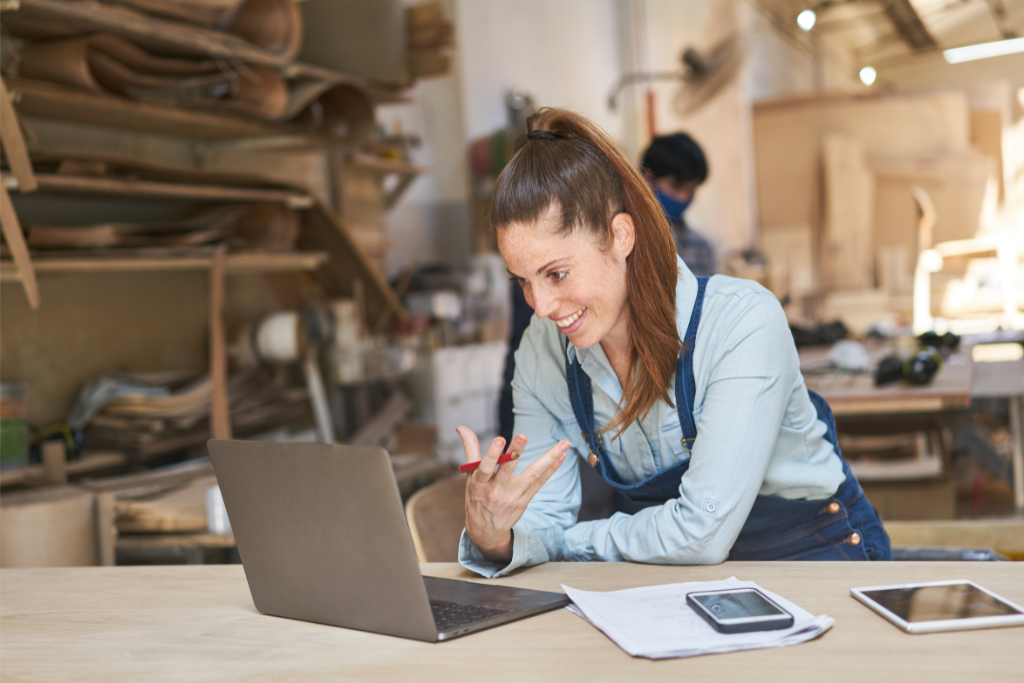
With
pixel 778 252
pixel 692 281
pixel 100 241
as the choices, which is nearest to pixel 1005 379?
pixel 692 281

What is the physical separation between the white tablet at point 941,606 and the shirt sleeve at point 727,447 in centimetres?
25

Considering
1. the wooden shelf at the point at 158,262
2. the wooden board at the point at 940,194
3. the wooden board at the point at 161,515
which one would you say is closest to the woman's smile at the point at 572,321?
the wooden board at the point at 161,515

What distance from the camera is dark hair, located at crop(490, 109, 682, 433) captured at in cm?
148

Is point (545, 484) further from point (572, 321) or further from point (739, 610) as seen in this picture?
point (739, 610)

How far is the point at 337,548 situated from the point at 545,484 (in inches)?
19.0

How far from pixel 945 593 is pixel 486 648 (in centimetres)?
57

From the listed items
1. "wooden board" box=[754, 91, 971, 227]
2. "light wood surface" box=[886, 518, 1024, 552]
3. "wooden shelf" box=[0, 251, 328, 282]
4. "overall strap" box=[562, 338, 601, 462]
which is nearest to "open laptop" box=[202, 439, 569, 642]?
"overall strap" box=[562, 338, 601, 462]

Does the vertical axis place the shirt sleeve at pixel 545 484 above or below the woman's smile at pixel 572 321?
below

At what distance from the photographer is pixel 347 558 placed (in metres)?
1.17

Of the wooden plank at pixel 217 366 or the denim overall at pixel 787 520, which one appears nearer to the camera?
the denim overall at pixel 787 520

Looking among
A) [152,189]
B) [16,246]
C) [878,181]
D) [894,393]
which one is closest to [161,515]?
[16,246]

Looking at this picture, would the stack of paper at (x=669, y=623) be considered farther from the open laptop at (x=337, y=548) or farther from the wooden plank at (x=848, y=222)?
the wooden plank at (x=848, y=222)

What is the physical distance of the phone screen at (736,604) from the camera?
3.65ft

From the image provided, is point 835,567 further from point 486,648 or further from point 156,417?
point 156,417
